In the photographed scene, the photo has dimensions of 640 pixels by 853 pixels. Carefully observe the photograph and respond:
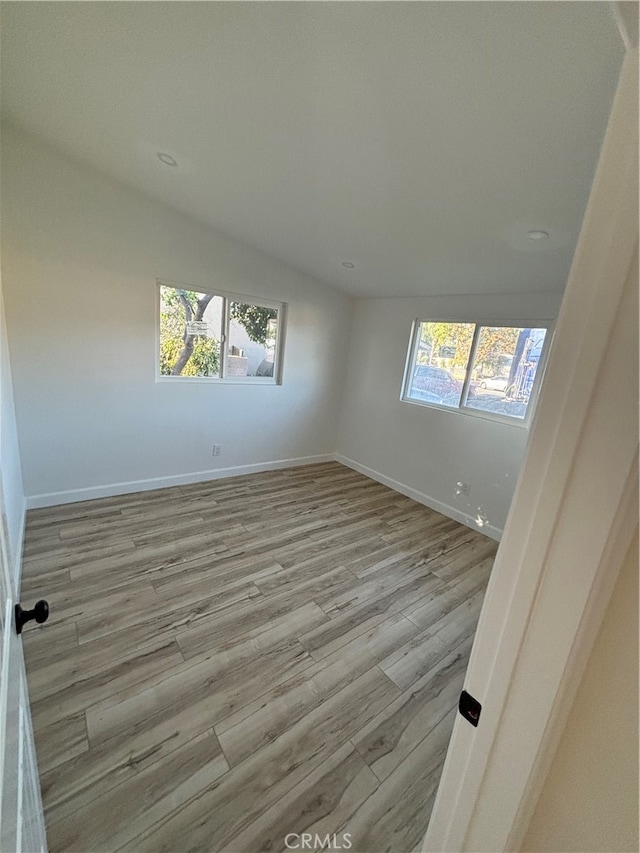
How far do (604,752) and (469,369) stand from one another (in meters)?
3.14

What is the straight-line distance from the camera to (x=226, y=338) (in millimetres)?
3406

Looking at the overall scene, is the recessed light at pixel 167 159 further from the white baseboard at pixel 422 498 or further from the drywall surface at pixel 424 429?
the white baseboard at pixel 422 498

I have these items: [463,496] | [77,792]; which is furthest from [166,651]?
[463,496]

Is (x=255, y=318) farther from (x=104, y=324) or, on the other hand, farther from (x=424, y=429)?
(x=424, y=429)

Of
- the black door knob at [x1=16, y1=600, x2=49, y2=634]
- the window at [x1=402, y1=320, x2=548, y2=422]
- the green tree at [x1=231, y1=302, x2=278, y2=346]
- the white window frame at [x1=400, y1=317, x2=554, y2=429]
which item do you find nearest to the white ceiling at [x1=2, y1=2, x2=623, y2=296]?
the white window frame at [x1=400, y1=317, x2=554, y2=429]

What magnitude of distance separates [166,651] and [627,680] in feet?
6.14

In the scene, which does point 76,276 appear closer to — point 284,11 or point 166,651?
point 284,11

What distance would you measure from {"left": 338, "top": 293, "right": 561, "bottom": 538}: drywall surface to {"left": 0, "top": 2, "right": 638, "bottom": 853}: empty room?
0.04 meters

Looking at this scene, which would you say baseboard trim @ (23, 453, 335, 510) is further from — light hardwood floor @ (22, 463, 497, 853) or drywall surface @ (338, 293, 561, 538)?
drywall surface @ (338, 293, 561, 538)

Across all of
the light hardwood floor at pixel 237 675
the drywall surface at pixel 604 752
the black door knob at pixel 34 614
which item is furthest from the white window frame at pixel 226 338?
the drywall surface at pixel 604 752

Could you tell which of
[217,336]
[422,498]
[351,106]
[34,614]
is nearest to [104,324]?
[217,336]

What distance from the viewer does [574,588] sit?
462 mm

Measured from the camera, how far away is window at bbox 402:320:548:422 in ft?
9.45

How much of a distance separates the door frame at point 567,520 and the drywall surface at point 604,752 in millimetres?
18
